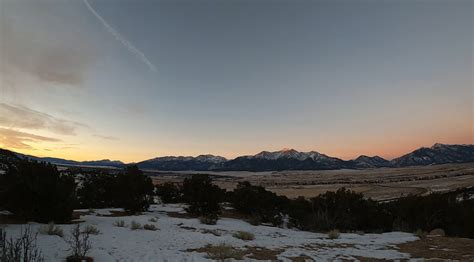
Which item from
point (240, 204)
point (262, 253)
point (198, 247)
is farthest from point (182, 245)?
point (240, 204)

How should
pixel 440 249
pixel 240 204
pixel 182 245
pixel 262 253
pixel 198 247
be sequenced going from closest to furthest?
pixel 262 253
pixel 198 247
pixel 182 245
pixel 440 249
pixel 240 204

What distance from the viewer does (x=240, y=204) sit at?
92.5ft

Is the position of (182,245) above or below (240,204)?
above

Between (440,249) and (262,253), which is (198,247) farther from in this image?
(440,249)

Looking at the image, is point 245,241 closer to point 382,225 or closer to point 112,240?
point 112,240

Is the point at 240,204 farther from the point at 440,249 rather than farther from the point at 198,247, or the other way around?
the point at 440,249

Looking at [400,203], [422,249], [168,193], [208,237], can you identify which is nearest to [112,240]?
[208,237]

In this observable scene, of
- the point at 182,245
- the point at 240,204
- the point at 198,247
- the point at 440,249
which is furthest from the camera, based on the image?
the point at 240,204

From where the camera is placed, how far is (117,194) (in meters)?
27.0

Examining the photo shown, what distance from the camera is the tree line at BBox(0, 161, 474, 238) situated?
1438 cm

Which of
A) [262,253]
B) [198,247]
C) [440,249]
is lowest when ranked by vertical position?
[440,249]

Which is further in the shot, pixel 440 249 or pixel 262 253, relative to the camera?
pixel 440 249

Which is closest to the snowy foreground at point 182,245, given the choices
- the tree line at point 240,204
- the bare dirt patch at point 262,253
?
the bare dirt patch at point 262,253

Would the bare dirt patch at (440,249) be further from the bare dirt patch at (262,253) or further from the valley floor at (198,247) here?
the bare dirt patch at (262,253)
